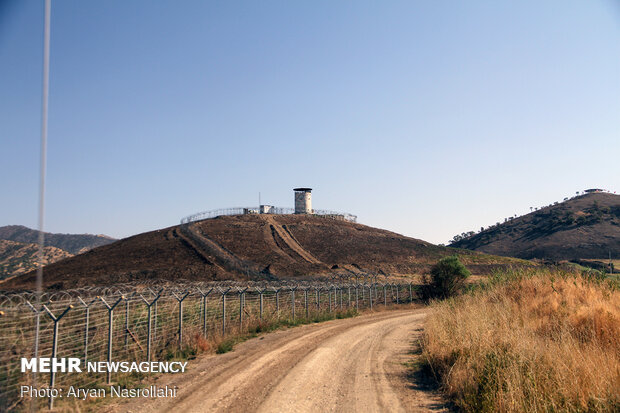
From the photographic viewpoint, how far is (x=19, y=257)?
106 m

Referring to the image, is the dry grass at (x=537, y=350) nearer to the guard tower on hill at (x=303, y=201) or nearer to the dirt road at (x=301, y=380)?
the dirt road at (x=301, y=380)

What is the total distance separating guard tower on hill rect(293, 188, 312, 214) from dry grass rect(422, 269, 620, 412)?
101 m

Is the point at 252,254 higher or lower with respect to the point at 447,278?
higher

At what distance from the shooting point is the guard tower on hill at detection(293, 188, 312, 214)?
120375mm

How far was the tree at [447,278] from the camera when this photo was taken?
43344mm

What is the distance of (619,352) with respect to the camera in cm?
979

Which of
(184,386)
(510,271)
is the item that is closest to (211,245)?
(510,271)

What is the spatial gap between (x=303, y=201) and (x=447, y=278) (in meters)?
79.6

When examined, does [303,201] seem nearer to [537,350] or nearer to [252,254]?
[252,254]

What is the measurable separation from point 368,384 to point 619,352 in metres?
6.28

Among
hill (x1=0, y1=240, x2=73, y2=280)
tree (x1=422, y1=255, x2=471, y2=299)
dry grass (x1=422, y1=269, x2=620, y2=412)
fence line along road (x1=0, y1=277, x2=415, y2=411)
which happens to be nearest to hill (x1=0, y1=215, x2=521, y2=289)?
hill (x1=0, y1=240, x2=73, y2=280)

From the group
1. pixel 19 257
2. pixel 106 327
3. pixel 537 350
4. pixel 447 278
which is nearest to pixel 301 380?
pixel 537 350

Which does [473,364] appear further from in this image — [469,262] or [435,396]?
[469,262]

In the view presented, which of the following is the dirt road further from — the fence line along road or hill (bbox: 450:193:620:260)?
hill (bbox: 450:193:620:260)
